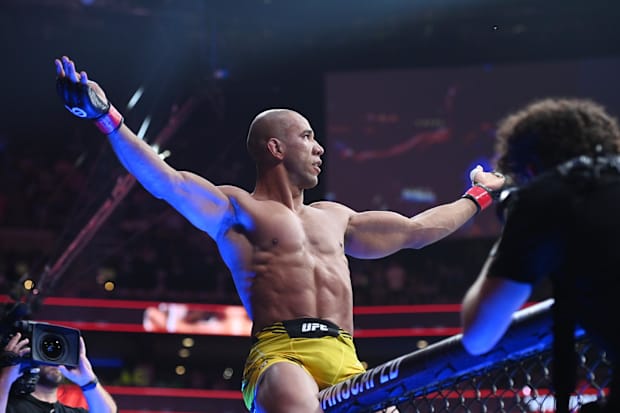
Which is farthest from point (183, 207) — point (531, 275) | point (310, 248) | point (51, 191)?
point (51, 191)

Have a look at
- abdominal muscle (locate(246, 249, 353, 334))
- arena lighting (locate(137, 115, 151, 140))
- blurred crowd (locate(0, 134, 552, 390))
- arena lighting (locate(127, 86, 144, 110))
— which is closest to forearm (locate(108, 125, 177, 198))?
abdominal muscle (locate(246, 249, 353, 334))

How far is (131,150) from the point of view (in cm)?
255

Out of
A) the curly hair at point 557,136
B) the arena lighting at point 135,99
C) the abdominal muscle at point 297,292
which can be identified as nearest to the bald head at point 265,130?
the abdominal muscle at point 297,292

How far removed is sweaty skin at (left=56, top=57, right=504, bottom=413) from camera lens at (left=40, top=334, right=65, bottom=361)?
86 centimetres

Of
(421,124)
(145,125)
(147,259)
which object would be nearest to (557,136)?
(145,125)

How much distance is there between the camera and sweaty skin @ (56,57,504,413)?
8.40ft

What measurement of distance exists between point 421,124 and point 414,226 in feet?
22.1

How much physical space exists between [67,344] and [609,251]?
94.4 inches

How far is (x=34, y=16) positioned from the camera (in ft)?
29.3

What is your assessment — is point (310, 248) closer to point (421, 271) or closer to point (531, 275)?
point (531, 275)

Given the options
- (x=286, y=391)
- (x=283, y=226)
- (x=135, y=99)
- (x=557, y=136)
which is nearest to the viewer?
(x=557, y=136)

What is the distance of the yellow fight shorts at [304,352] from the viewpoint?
2457mm

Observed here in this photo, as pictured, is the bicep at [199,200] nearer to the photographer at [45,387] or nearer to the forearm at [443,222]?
the forearm at [443,222]

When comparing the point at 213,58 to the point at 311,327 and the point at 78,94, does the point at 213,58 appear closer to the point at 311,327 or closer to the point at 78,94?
the point at 78,94
